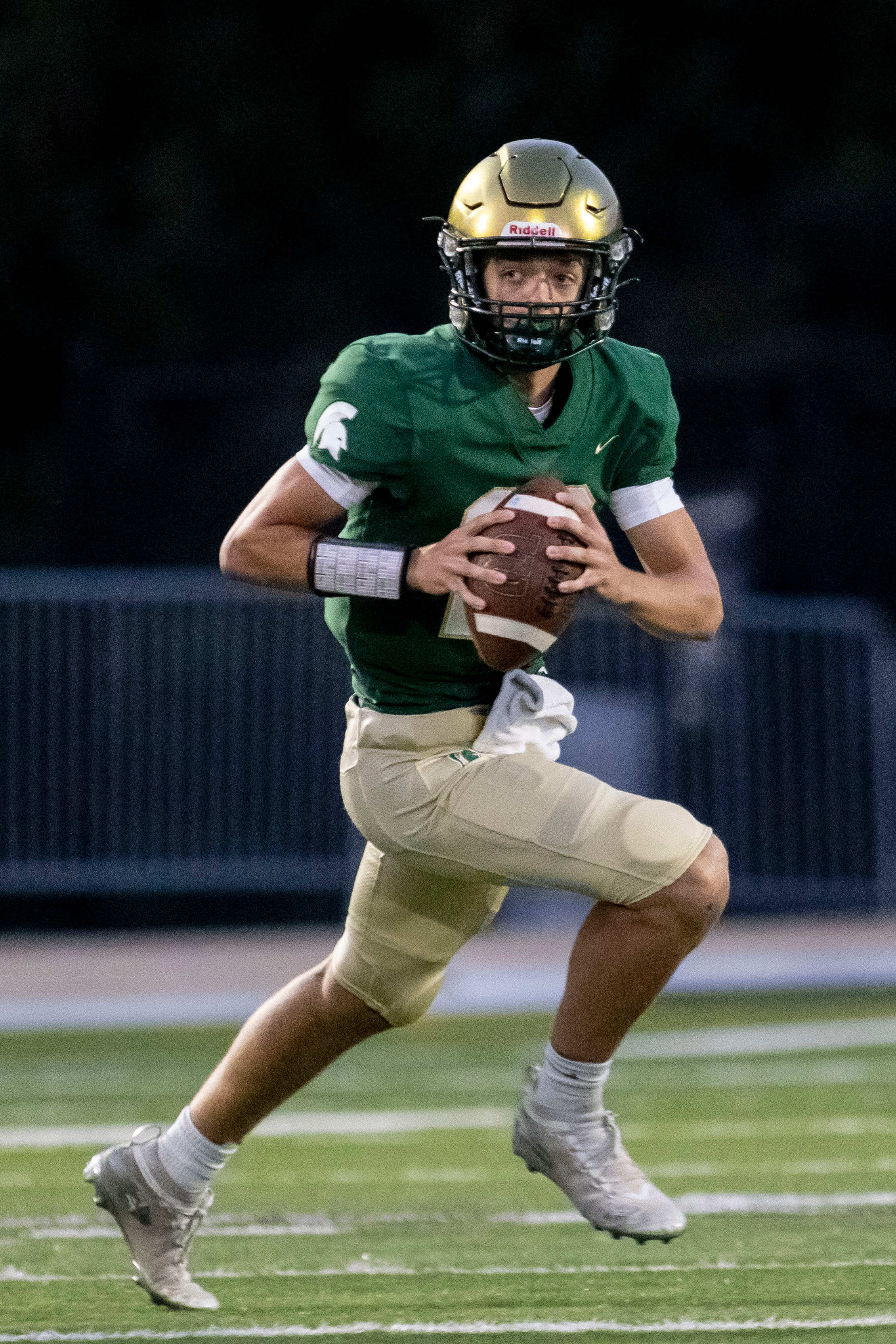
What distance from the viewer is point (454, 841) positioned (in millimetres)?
3293

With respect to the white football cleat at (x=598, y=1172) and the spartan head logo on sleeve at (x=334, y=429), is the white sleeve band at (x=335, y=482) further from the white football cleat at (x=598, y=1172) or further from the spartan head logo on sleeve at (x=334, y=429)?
the white football cleat at (x=598, y=1172)

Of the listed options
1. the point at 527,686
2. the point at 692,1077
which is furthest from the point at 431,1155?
the point at 527,686

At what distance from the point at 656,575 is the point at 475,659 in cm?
34

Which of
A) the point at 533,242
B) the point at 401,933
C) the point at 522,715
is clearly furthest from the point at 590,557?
the point at 401,933

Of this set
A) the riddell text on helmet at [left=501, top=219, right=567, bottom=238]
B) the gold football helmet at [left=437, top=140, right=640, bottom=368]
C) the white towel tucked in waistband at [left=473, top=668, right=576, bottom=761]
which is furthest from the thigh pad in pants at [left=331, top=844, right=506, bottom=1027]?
the riddell text on helmet at [left=501, top=219, right=567, bottom=238]

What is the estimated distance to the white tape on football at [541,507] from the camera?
326 cm

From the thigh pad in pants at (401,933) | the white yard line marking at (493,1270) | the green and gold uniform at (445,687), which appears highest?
the green and gold uniform at (445,687)

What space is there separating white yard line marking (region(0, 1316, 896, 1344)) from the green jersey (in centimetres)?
98

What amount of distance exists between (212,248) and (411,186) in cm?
144

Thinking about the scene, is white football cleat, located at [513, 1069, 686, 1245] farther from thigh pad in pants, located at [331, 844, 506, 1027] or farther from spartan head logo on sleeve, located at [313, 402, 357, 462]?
spartan head logo on sleeve, located at [313, 402, 357, 462]

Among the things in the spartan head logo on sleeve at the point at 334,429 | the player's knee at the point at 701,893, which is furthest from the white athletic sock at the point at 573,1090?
the spartan head logo on sleeve at the point at 334,429

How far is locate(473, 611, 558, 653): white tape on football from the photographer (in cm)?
328

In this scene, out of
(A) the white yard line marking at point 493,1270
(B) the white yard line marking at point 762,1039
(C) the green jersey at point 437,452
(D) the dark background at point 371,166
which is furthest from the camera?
(D) the dark background at point 371,166

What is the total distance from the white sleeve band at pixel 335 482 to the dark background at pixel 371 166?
10.5 m
